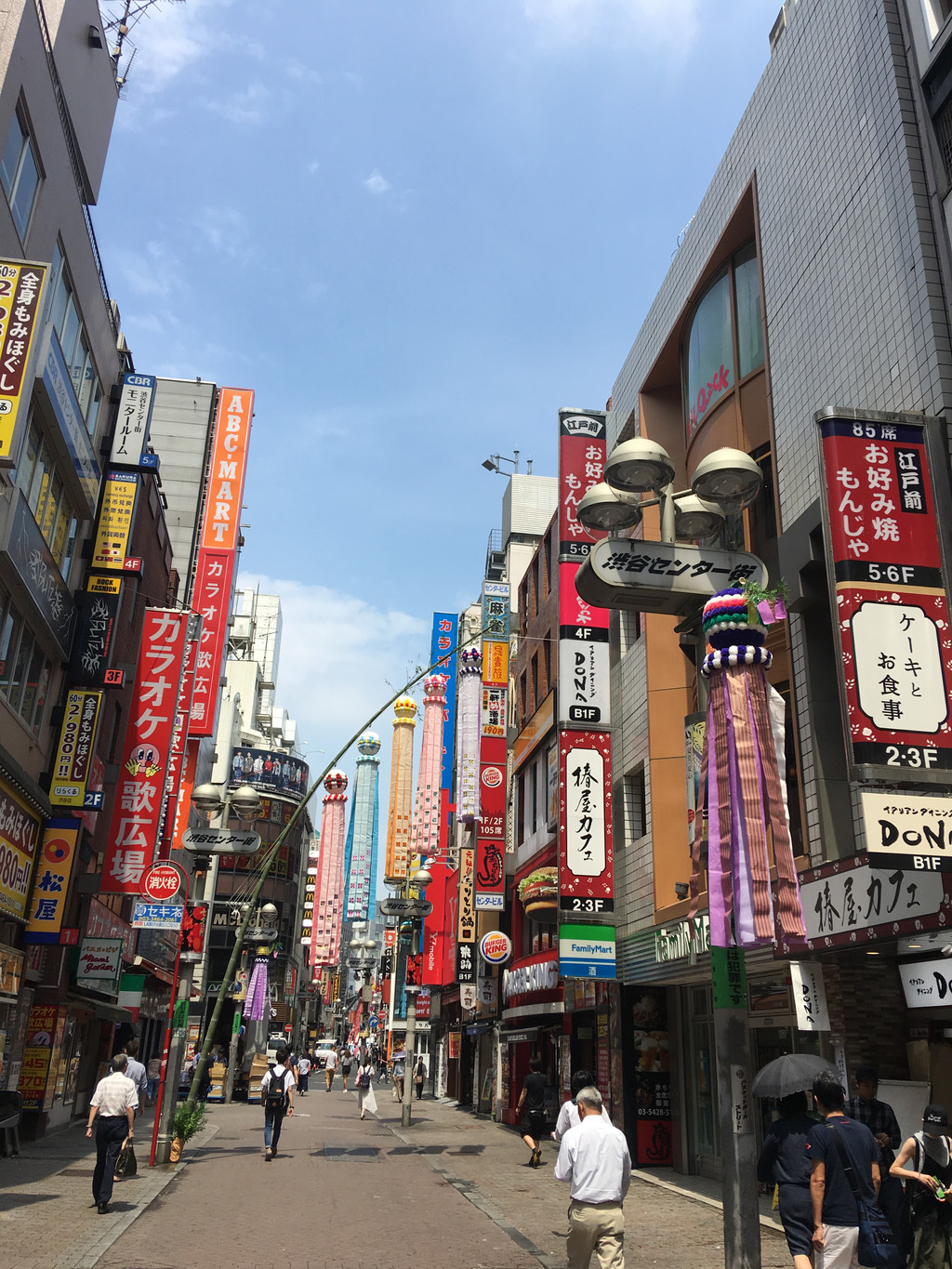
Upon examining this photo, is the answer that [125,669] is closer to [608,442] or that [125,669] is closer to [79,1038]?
[79,1038]

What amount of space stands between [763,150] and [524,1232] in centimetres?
1541

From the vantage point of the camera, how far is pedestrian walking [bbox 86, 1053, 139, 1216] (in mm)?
12078

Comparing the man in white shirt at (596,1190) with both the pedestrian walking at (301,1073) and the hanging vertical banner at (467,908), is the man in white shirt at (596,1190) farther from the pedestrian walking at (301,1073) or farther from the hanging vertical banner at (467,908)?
the pedestrian walking at (301,1073)

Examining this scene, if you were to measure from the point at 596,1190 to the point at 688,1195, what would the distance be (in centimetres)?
978

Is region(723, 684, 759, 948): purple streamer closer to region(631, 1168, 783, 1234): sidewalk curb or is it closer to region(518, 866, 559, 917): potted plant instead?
region(631, 1168, 783, 1234): sidewalk curb

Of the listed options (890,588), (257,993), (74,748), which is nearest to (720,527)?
(890,588)

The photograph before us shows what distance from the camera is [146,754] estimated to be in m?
25.2

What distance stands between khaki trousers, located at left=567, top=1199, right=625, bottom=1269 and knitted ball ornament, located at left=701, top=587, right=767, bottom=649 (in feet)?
13.8

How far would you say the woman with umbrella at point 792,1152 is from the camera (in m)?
6.64

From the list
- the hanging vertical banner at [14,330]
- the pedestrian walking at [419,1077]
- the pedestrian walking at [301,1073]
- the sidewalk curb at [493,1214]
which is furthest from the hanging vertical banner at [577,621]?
the pedestrian walking at [419,1077]

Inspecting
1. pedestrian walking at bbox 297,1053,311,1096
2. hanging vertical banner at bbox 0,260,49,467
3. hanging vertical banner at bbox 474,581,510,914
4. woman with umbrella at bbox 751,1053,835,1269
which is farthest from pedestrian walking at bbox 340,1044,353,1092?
woman with umbrella at bbox 751,1053,835,1269

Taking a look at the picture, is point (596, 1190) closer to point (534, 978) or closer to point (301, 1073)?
point (534, 978)

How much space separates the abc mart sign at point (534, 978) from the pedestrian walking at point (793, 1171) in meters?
14.5

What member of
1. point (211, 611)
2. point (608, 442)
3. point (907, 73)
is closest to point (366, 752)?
point (211, 611)
